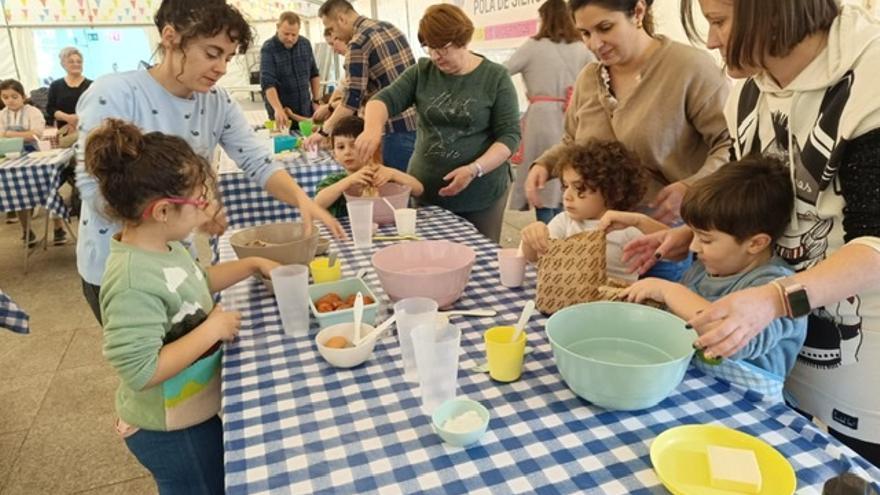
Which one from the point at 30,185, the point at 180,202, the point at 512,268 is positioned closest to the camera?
the point at 180,202

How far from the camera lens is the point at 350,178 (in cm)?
218

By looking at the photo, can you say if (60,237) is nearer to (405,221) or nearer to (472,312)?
(405,221)

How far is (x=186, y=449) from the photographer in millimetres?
1280

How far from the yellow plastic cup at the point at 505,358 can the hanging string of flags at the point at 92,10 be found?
937 centimetres

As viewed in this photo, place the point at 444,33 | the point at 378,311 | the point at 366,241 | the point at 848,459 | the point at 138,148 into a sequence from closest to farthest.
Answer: the point at 848,459 → the point at 138,148 → the point at 378,311 → the point at 366,241 → the point at 444,33

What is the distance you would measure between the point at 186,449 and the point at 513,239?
3557mm

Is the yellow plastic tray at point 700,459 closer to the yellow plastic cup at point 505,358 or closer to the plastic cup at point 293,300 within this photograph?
the yellow plastic cup at point 505,358

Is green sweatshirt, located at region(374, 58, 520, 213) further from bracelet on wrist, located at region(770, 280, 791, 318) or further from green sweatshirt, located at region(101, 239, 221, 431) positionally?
bracelet on wrist, located at region(770, 280, 791, 318)

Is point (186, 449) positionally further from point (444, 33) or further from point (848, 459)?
point (444, 33)

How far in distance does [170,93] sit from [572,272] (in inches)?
47.4

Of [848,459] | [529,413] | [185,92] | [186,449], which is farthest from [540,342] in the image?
[185,92]

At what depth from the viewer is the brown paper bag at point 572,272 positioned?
1.30 metres

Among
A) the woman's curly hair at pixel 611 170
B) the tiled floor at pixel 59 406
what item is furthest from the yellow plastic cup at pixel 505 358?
the tiled floor at pixel 59 406

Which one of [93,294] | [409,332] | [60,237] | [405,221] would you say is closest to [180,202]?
[409,332]
